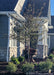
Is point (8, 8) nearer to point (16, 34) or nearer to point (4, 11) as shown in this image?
point (4, 11)

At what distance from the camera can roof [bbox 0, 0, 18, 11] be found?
14133 mm

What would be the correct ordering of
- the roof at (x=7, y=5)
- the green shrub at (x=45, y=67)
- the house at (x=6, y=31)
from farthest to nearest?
the roof at (x=7, y=5) → the house at (x=6, y=31) → the green shrub at (x=45, y=67)

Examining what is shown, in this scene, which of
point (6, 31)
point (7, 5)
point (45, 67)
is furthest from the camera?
point (7, 5)

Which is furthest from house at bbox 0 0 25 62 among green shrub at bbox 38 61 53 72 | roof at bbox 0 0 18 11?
green shrub at bbox 38 61 53 72

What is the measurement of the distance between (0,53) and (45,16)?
18.5ft

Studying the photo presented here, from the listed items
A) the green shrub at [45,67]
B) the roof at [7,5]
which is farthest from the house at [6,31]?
the green shrub at [45,67]

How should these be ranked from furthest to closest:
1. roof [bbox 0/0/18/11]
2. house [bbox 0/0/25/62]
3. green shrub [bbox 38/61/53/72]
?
roof [bbox 0/0/18/11]
house [bbox 0/0/25/62]
green shrub [bbox 38/61/53/72]

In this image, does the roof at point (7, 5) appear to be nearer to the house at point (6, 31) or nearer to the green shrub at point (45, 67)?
the house at point (6, 31)

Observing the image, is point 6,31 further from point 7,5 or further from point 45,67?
point 45,67

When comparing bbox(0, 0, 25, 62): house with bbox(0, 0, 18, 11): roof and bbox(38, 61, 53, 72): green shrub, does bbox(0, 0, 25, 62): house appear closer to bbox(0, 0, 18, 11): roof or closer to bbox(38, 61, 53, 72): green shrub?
bbox(0, 0, 18, 11): roof

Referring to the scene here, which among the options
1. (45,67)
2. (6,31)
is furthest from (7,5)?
(45,67)

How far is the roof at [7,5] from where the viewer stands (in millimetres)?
14133

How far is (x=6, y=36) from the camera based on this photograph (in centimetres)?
1406

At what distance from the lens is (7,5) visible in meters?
14.6
